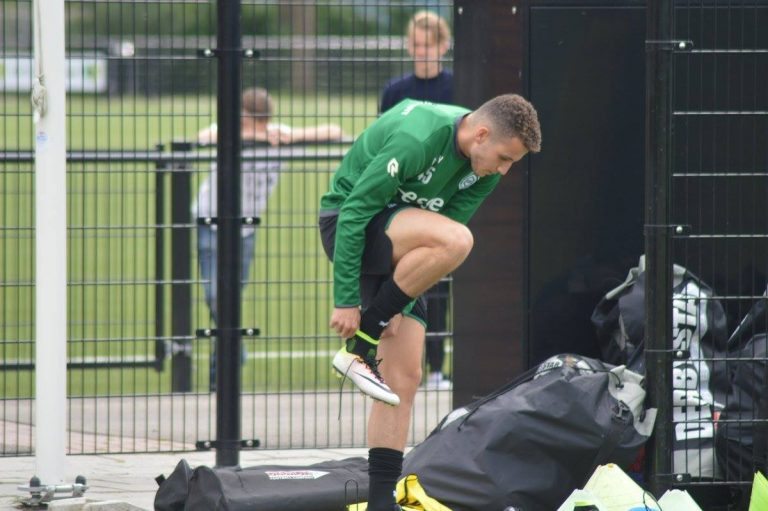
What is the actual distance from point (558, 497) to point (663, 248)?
1.06 metres

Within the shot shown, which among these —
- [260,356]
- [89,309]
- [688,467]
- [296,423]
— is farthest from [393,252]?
[89,309]

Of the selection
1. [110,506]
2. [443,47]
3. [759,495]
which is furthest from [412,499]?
[443,47]

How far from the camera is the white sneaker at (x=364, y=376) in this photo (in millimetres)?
5273

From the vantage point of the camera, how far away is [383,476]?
5391 mm

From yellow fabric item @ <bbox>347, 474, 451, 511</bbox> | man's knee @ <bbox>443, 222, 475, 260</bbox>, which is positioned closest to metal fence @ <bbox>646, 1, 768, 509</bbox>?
man's knee @ <bbox>443, 222, 475, 260</bbox>

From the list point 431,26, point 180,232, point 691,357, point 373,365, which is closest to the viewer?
point 373,365

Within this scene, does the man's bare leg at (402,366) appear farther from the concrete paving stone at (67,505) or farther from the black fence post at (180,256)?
the black fence post at (180,256)

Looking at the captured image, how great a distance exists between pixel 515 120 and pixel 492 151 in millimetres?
149

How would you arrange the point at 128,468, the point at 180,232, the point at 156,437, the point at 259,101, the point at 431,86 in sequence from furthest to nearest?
the point at 180,232 < the point at 259,101 < the point at 156,437 < the point at 431,86 < the point at 128,468

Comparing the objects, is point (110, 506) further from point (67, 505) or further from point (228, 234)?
point (228, 234)

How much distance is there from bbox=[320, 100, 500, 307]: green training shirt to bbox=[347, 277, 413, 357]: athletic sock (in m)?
0.08

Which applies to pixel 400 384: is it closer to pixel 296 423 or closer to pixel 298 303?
pixel 296 423

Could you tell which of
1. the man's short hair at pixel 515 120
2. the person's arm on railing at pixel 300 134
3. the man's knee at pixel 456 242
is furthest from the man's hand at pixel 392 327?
the person's arm on railing at pixel 300 134

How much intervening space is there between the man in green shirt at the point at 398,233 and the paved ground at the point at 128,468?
1.23 meters
